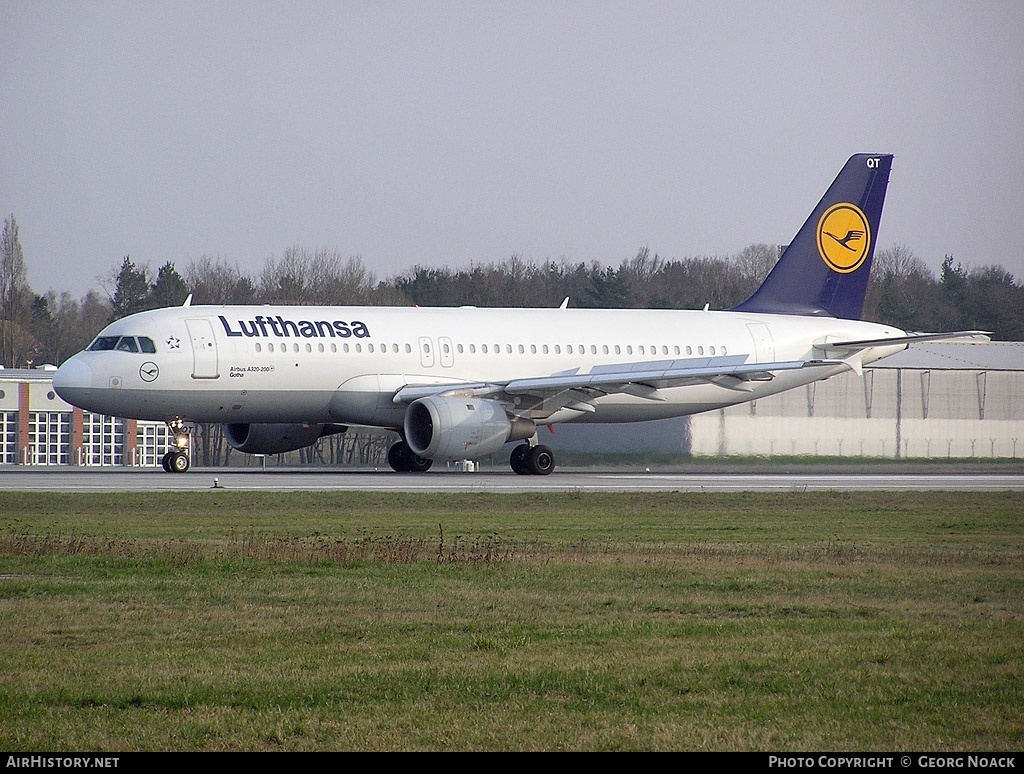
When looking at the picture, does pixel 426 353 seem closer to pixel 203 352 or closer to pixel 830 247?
pixel 203 352

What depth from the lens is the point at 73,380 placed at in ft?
101

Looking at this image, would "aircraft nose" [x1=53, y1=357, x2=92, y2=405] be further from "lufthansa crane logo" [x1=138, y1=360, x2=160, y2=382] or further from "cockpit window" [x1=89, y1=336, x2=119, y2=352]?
"lufthansa crane logo" [x1=138, y1=360, x2=160, y2=382]

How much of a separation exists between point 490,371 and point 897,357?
2211 centimetres

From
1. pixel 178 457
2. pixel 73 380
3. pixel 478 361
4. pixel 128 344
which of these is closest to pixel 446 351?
pixel 478 361

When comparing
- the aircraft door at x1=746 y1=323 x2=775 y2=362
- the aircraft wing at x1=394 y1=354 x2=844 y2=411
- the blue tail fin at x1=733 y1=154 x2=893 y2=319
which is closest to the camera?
the aircraft wing at x1=394 y1=354 x2=844 y2=411

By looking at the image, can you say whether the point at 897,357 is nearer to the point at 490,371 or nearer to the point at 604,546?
the point at 490,371

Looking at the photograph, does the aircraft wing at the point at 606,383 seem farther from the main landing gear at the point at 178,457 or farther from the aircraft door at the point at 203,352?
the main landing gear at the point at 178,457

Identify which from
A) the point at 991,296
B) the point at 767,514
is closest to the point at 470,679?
the point at 767,514

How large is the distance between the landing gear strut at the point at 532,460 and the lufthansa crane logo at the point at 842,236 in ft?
37.8

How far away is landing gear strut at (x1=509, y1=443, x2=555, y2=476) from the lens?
3434cm

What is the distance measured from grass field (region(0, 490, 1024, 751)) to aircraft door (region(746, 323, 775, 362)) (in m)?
19.5

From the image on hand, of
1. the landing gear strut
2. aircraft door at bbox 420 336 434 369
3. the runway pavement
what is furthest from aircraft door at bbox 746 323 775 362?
aircraft door at bbox 420 336 434 369
